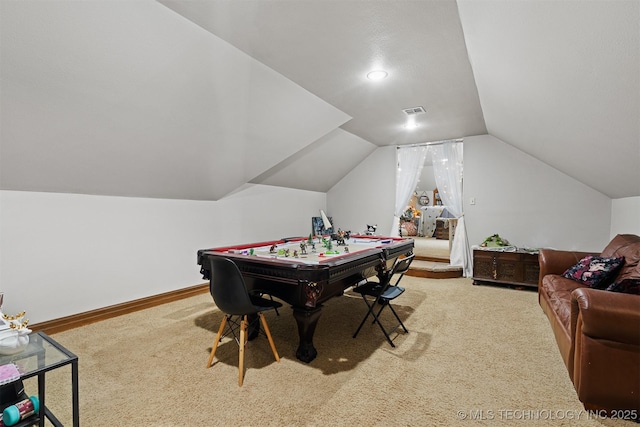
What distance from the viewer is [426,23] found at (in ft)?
7.38

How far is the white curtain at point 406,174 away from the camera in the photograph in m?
6.02

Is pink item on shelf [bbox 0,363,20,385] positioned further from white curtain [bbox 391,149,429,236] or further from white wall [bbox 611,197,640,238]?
white curtain [bbox 391,149,429,236]

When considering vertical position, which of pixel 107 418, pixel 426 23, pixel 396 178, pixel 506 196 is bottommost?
pixel 107 418

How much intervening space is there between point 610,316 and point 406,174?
184 inches

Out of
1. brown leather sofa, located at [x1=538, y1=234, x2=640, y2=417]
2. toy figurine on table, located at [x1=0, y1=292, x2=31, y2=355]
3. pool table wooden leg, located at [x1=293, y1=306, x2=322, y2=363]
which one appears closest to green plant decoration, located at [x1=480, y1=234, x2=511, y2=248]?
brown leather sofa, located at [x1=538, y1=234, x2=640, y2=417]

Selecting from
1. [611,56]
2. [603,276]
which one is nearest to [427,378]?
[603,276]

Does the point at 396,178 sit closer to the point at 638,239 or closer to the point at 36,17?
the point at 638,239

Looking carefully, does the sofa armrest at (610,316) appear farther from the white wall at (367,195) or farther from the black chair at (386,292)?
the white wall at (367,195)

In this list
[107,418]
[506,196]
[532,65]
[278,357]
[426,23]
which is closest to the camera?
[107,418]

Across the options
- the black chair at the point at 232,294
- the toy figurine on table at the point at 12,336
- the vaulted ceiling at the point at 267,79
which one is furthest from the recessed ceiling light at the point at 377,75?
the toy figurine on table at the point at 12,336

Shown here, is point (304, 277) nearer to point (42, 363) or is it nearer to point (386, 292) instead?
point (386, 292)

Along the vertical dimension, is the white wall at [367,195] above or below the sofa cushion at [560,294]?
above

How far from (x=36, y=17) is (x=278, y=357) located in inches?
110

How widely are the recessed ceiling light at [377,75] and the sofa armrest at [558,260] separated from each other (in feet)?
9.43
